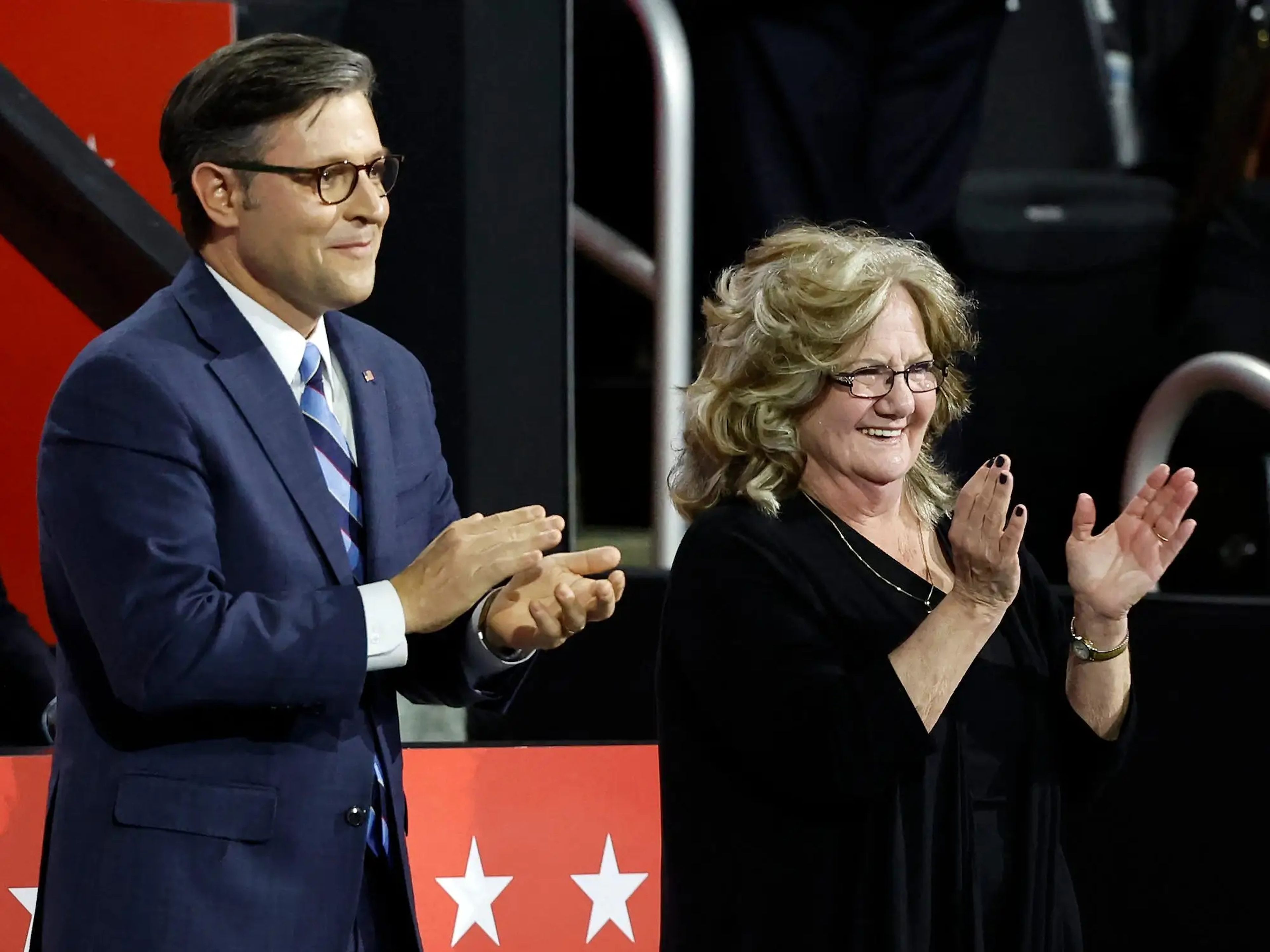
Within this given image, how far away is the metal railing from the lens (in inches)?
123

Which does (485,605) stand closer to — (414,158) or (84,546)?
(84,546)

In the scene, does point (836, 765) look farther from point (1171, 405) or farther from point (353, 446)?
point (1171, 405)

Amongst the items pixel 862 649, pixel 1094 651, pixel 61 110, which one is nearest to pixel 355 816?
pixel 862 649

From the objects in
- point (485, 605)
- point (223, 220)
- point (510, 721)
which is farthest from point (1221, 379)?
point (223, 220)

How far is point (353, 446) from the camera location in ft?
6.66

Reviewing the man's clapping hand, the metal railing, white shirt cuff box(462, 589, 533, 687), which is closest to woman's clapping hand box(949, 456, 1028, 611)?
the man's clapping hand

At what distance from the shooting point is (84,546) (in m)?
1.80

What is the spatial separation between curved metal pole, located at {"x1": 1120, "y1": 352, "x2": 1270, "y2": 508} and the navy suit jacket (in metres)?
1.94

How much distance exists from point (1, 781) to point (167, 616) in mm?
945

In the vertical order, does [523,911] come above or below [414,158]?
below

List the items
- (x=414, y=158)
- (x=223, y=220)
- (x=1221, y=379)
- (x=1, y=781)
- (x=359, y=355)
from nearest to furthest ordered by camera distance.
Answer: (x=223, y=220) → (x=359, y=355) → (x=1, y=781) → (x=414, y=158) → (x=1221, y=379)

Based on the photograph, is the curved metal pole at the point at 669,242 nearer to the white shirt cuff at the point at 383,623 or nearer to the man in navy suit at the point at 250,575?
the man in navy suit at the point at 250,575

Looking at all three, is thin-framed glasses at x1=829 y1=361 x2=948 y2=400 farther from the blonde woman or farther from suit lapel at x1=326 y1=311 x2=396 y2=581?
suit lapel at x1=326 y1=311 x2=396 y2=581

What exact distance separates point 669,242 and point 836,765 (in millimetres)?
1300
